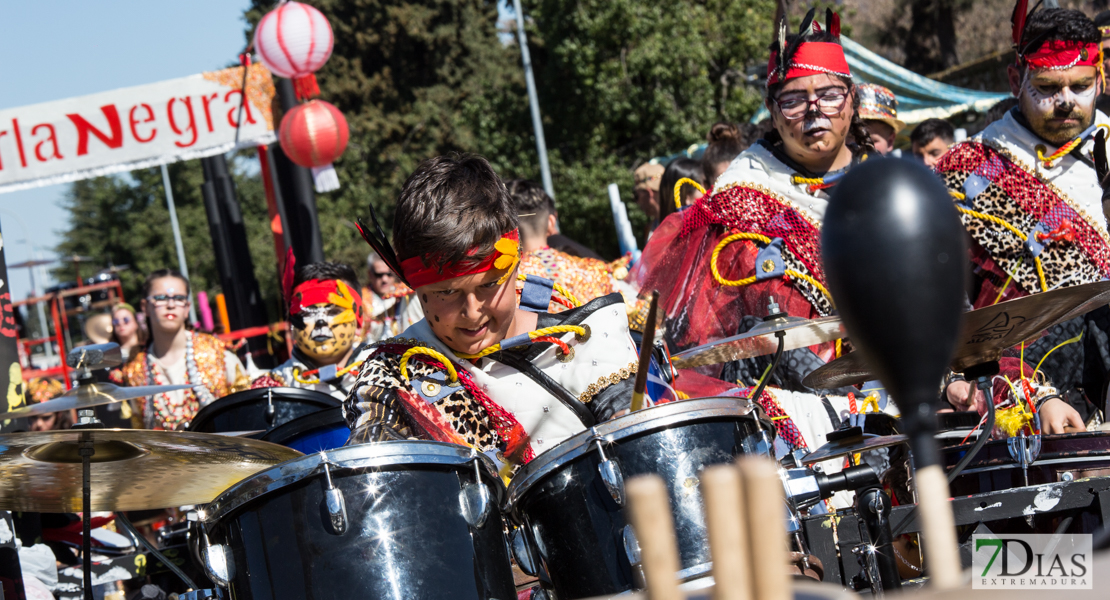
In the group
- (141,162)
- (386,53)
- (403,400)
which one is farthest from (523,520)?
(386,53)

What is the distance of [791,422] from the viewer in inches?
134

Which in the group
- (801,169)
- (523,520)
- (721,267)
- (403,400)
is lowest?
(523,520)

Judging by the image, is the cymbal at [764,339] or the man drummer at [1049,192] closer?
the cymbal at [764,339]

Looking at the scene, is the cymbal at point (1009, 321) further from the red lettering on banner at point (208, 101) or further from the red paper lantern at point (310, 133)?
the red lettering on banner at point (208, 101)

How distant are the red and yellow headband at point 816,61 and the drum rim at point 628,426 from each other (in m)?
1.66

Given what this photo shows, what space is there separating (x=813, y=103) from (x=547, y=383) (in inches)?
58.6

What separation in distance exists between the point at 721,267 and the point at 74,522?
355 cm

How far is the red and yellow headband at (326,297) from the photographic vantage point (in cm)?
531

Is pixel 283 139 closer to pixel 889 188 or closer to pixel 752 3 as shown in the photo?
pixel 889 188

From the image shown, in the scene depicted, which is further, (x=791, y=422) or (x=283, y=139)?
(x=283, y=139)

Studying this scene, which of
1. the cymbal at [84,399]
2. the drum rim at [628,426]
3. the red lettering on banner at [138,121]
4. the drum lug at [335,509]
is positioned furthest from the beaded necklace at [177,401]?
the drum rim at [628,426]

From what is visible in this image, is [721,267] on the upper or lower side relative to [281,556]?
upper

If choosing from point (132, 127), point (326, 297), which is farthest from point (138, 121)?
point (326, 297)

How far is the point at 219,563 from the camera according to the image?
245cm
